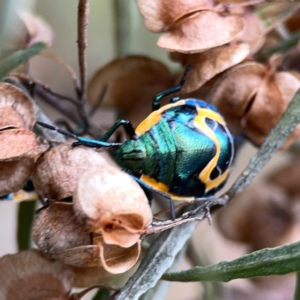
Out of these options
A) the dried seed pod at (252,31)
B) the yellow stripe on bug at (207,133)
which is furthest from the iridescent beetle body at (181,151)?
the dried seed pod at (252,31)

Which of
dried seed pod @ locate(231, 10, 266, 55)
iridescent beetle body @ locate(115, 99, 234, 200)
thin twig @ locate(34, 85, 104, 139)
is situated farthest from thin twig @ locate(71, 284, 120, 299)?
dried seed pod @ locate(231, 10, 266, 55)

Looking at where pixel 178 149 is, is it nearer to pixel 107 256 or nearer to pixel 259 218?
pixel 107 256

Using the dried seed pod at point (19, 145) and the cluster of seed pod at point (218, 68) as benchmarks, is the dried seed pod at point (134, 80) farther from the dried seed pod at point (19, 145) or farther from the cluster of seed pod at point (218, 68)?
the dried seed pod at point (19, 145)

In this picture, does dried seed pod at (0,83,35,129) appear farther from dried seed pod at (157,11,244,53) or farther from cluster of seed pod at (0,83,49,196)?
dried seed pod at (157,11,244,53)

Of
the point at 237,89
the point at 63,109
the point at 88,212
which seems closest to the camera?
the point at 88,212

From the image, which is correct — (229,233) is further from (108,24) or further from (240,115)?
(108,24)

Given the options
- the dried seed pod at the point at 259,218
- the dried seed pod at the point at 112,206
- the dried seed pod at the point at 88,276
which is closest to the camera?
the dried seed pod at the point at 112,206

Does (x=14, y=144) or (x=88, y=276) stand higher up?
(x=14, y=144)

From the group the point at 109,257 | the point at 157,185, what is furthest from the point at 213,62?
the point at 109,257
